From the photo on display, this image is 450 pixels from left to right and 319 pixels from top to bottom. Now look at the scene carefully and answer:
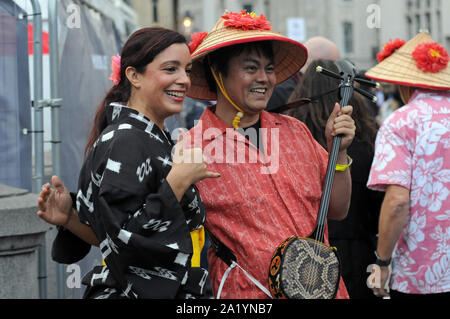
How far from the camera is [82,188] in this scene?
2.69 m

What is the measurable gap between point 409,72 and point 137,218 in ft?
6.72

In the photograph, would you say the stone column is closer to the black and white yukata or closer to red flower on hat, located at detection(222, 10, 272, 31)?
the black and white yukata

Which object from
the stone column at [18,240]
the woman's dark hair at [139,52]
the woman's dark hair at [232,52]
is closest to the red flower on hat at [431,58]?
the woman's dark hair at [232,52]

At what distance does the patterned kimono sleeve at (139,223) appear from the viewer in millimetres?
2434

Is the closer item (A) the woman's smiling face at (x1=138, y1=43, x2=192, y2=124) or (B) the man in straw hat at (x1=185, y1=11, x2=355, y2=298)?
(A) the woman's smiling face at (x1=138, y1=43, x2=192, y2=124)

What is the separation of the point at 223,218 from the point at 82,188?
26.1 inches

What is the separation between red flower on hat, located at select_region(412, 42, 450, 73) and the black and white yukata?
1.75 meters

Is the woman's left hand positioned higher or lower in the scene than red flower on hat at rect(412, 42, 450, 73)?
lower

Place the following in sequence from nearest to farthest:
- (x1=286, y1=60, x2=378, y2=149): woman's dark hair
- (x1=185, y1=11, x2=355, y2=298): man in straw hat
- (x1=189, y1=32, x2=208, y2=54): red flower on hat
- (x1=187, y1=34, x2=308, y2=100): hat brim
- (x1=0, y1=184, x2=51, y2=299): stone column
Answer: (x1=185, y1=11, x2=355, y2=298): man in straw hat → (x1=187, y1=34, x2=308, y2=100): hat brim → (x1=189, y1=32, x2=208, y2=54): red flower on hat → (x1=0, y1=184, x2=51, y2=299): stone column → (x1=286, y1=60, x2=378, y2=149): woman's dark hair

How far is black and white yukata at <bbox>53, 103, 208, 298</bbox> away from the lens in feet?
8.00

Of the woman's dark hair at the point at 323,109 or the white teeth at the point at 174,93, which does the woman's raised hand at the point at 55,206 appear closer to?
the white teeth at the point at 174,93

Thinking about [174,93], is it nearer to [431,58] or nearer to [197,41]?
[197,41]

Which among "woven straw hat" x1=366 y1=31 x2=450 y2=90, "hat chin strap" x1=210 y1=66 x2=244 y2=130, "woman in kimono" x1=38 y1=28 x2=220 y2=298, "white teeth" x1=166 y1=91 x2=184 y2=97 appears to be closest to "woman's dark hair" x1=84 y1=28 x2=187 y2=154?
"woman in kimono" x1=38 y1=28 x2=220 y2=298

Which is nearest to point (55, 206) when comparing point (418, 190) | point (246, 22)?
point (246, 22)
